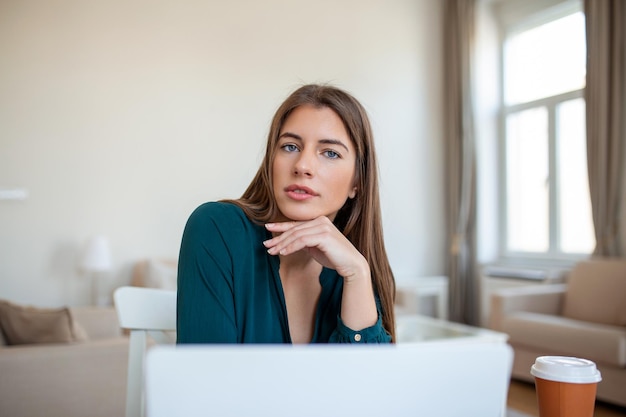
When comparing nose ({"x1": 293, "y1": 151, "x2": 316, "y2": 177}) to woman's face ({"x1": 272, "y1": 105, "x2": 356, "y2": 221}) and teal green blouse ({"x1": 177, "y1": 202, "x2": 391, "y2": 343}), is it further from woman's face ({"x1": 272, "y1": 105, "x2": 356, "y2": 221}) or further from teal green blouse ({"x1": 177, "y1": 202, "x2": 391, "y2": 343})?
teal green blouse ({"x1": 177, "y1": 202, "x2": 391, "y2": 343})

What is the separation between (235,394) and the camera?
1.20 ft

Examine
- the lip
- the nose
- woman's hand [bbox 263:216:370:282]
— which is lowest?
woman's hand [bbox 263:216:370:282]

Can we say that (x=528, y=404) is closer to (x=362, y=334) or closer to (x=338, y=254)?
(x=362, y=334)

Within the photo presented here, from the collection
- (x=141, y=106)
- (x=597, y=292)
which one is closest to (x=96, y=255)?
(x=141, y=106)

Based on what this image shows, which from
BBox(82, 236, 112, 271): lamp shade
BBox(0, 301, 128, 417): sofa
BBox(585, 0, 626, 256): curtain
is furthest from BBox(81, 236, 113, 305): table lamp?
BBox(585, 0, 626, 256): curtain

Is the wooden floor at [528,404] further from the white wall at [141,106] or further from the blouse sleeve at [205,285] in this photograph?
the blouse sleeve at [205,285]

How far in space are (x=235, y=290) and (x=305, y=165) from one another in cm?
25

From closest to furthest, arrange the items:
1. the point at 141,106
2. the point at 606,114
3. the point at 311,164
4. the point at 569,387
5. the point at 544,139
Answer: the point at 569,387
the point at 311,164
the point at 606,114
the point at 141,106
the point at 544,139

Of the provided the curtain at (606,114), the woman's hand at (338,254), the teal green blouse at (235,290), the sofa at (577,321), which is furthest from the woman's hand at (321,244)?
the curtain at (606,114)

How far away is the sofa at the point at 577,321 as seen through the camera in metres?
3.11

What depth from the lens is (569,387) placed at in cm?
59

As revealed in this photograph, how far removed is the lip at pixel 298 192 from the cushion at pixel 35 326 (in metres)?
1.68

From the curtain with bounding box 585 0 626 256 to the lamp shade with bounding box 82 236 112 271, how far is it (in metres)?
3.59

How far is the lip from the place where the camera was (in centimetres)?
94
